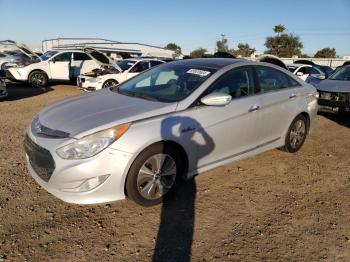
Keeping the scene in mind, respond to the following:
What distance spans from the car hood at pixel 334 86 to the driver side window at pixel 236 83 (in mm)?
5060

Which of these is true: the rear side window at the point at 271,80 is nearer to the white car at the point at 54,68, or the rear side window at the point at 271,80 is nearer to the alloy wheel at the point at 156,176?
the alloy wheel at the point at 156,176

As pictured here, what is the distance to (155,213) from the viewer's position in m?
3.78

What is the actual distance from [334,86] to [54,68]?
37.6 ft

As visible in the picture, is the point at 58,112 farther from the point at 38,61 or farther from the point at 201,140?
the point at 38,61

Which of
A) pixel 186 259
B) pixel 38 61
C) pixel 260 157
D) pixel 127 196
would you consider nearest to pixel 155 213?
pixel 127 196

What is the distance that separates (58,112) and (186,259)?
2.16 m

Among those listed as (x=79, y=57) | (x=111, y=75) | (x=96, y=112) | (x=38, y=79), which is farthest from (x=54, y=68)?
(x=96, y=112)

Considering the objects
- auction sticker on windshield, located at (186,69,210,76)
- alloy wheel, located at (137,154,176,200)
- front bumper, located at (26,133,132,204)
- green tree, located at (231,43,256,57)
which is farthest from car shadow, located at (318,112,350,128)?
green tree, located at (231,43,256,57)

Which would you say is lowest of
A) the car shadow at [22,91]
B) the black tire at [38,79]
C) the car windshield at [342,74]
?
the car shadow at [22,91]

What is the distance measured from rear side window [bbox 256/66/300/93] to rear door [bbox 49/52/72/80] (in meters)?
12.3

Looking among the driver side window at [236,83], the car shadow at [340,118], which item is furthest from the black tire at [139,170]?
the car shadow at [340,118]

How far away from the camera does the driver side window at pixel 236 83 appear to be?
4.40 metres

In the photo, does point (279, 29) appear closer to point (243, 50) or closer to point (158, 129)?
point (243, 50)

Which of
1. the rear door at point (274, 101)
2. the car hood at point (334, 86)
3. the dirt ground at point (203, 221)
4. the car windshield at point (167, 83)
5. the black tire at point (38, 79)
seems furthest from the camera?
the black tire at point (38, 79)
